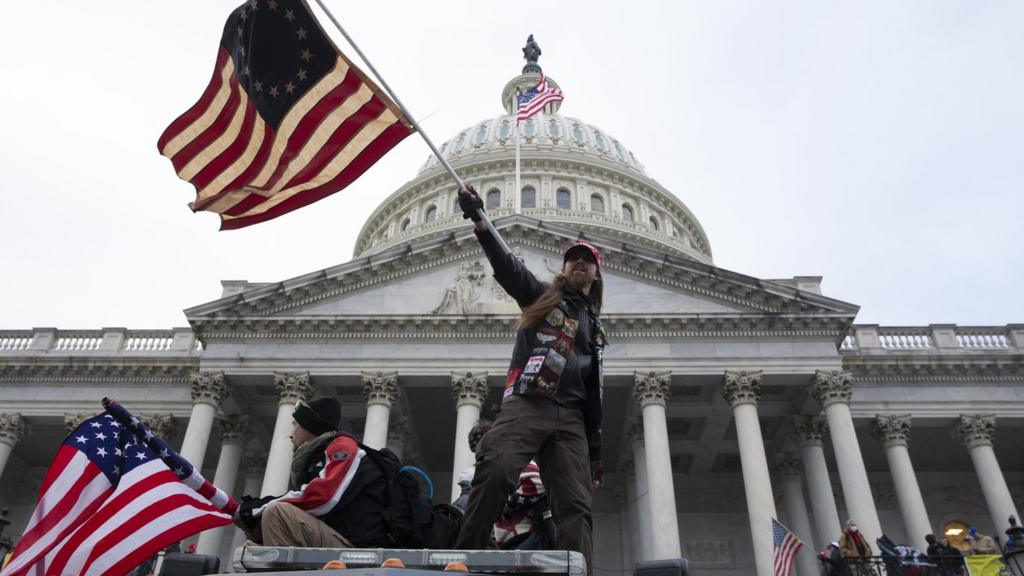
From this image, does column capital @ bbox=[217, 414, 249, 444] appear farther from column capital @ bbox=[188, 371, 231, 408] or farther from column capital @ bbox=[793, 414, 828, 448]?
column capital @ bbox=[793, 414, 828, 448]

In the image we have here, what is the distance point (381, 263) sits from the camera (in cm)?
2638

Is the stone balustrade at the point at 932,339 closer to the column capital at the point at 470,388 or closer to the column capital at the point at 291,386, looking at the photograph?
the column capital at the point at 470,388

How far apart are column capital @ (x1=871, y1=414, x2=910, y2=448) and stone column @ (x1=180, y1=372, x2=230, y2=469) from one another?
22.3 meters

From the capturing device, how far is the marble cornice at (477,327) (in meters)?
24.6

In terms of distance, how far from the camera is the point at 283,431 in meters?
23.0

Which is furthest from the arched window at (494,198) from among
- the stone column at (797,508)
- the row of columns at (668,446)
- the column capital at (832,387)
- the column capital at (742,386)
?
the column capital at (832,387)

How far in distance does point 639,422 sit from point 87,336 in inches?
858

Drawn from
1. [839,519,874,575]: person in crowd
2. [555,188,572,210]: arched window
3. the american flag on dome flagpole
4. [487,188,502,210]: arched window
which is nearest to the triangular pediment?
the american flag on dome flagpole

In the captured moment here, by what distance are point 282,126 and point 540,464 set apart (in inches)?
216

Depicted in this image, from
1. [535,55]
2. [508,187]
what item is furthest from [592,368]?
[535,55]

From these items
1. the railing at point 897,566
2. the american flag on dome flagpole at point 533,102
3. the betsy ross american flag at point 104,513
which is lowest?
the betsy ross american flag at point 104,513

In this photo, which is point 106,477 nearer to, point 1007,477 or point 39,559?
point 39,559

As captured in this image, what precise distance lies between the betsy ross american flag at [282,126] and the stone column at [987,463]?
24558mm

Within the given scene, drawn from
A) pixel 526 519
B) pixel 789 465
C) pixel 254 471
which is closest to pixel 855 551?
pixel 789 465
